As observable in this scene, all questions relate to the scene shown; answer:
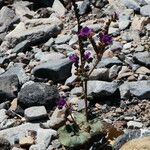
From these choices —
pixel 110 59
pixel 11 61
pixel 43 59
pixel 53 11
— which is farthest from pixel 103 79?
pixel 53 11

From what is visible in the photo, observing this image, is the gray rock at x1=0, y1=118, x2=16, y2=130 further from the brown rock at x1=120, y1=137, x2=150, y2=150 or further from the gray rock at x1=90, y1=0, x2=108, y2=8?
the gray rock at x1=90, y1=0, x2=108, y2=8

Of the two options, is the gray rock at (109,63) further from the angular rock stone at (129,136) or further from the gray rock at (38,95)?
the angular rock stone at (129,136)

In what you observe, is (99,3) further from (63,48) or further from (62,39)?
(63,48)

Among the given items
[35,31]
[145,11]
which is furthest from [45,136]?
[145,11]

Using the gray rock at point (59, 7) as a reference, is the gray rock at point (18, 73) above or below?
below

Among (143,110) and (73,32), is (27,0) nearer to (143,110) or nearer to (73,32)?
(73,32)

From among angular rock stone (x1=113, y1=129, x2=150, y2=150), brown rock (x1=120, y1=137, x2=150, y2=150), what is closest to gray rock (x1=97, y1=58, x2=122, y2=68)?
angular rock stone (x1=113, y1=129, x2=150, y2=150)

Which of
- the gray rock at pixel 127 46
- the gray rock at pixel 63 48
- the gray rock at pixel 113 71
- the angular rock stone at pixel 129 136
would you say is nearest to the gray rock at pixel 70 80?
the gray rock at pixel 113 71
